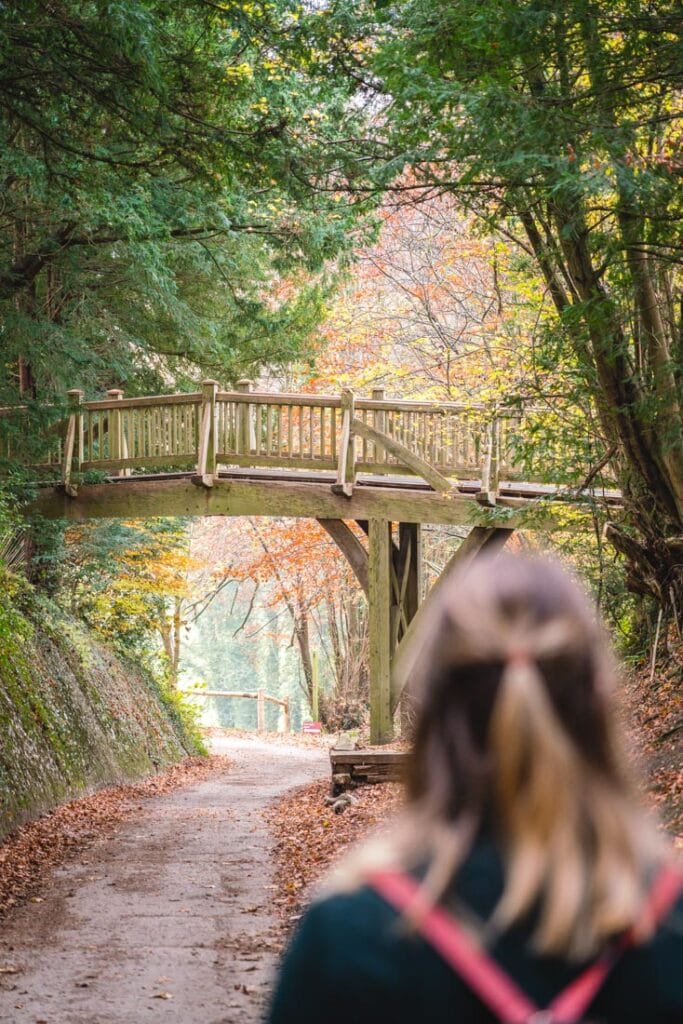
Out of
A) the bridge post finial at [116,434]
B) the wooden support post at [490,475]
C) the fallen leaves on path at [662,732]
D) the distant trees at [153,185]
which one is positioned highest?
the distant trees at [153,185]

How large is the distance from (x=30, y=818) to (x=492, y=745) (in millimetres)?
11051

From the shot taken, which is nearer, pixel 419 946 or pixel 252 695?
pixel 419 946

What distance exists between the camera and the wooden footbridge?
53.3ft

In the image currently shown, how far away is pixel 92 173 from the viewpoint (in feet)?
33.4

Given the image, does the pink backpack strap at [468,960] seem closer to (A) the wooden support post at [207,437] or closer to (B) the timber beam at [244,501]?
(B) the timber beam at [244,501]

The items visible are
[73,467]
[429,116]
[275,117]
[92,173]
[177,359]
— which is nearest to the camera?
[429,116]

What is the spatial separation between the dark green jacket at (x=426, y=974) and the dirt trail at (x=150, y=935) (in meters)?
4.75

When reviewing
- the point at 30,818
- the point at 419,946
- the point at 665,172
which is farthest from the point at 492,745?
the point at 30,818

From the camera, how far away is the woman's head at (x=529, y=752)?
134 centimetres

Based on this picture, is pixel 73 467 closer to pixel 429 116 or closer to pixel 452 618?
pixel 429 116

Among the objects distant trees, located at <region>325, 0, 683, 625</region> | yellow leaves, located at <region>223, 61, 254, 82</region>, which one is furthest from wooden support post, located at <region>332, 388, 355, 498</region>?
yellow leaves, located at <region>223, 61, 254, 82</region>

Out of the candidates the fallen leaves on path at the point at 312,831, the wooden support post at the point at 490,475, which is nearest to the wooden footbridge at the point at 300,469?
the wooden support post at the point at 490,475

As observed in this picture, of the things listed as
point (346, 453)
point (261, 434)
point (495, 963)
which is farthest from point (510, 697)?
point (261, 434)

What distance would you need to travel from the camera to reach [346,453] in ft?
53.8
